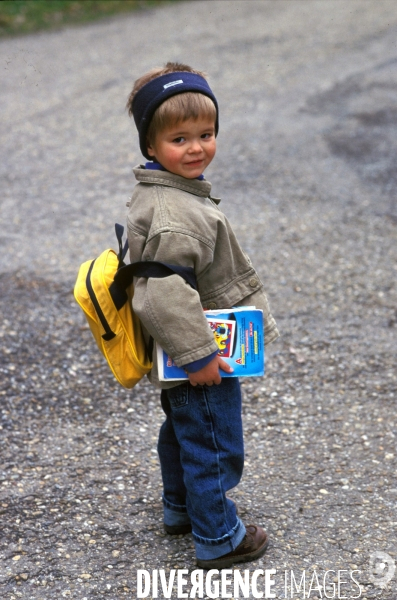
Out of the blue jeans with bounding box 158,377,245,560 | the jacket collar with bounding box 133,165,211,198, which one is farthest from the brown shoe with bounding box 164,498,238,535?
the jacket collar with bounding box 133,165,211,198

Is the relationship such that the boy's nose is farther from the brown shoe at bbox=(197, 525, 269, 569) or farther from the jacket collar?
the brown shoe at bbox=(197, 525, 269, 569)

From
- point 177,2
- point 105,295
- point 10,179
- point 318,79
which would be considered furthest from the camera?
point 177,2

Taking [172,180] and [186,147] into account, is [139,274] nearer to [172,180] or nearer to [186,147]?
[172,180]

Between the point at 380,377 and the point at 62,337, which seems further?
the point at 62,337

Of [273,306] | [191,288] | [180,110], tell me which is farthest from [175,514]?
[273,306]

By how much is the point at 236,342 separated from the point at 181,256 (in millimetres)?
350

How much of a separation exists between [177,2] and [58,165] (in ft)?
21.1

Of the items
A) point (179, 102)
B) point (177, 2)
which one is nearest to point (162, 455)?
point (179, 102)

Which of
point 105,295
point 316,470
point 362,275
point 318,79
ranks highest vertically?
point 318,79

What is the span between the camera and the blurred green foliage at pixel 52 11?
11.1m

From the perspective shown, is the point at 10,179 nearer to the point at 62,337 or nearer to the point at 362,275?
the point at 62,337

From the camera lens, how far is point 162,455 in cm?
290

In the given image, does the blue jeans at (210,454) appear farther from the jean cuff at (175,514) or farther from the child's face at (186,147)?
the child's face at (186,147)

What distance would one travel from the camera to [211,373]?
2.48 m
